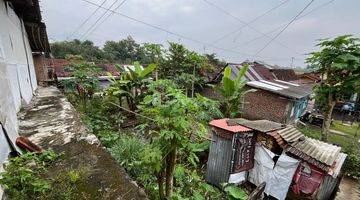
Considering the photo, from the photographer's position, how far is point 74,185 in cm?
274

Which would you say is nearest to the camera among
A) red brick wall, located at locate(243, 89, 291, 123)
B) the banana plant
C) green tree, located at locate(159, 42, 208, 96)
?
the banana plant

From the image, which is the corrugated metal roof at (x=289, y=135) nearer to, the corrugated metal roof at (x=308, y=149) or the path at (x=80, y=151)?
the corrugated metal roof at (x=308, y=149)

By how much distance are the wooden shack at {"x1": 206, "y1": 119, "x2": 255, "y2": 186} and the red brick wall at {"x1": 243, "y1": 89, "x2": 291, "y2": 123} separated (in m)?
7.13

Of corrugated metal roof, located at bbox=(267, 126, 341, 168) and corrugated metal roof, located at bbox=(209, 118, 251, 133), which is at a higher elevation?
corrugated metal roof, located at bbox=(209, 118, 251, 133)

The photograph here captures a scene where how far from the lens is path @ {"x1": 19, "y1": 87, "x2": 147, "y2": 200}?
9.15ft

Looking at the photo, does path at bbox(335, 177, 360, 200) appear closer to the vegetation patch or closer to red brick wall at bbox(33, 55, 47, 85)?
the vegetation patch

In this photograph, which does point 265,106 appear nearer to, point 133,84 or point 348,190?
point 348,190

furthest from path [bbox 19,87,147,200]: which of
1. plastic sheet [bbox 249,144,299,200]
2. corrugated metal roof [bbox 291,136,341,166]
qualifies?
corrugated metal roof [bbox 291,136,341,166]

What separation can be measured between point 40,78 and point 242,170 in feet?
46.6

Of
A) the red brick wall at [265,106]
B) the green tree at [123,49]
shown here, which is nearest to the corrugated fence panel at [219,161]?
the red brick wall at [265,106]

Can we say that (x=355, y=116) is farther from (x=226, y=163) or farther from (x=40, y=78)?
(x=40, y=78)

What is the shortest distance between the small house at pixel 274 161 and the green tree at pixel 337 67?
355 cm

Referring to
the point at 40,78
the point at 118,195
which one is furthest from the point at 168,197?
the point at 40,78

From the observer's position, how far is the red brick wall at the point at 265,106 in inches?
491
